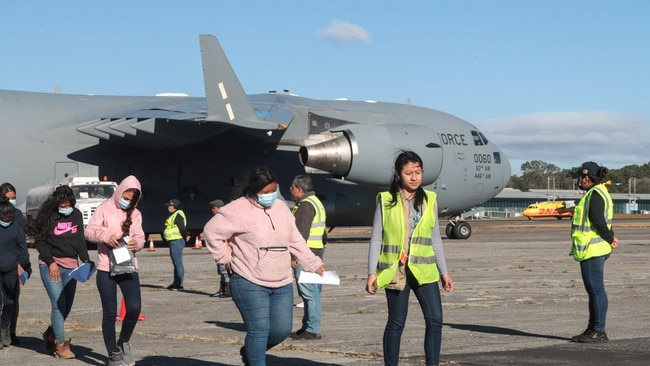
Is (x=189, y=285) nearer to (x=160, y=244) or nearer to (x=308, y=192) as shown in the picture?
(x=308, y=192)

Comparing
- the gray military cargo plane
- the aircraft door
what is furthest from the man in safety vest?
the aircraft door

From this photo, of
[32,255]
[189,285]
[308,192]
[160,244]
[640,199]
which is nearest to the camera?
[308,192]

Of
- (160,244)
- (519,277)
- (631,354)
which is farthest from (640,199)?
(631,354)

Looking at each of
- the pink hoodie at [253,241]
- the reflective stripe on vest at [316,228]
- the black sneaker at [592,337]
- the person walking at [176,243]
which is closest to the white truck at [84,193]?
the person walking at [176,243]

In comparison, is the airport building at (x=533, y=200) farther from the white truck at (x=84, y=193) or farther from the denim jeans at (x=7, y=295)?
the denim jeans at (x=7, y=295)

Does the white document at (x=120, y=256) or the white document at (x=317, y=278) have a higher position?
the white document at (x=120, y=256)

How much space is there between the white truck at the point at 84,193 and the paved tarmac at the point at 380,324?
9.14 m

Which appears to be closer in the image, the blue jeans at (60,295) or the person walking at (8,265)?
the blue jeans at (60,295)

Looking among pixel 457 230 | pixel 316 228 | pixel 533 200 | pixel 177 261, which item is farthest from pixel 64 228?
pixel 533 200

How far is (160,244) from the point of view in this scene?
1470 inches

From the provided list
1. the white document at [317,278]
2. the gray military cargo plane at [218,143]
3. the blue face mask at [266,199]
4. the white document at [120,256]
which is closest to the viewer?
the blue face mask at [266,199]

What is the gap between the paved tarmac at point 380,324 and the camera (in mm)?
10641

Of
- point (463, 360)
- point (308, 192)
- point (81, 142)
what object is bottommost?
point (463, 360)

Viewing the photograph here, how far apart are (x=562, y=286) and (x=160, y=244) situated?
69.3 ft
